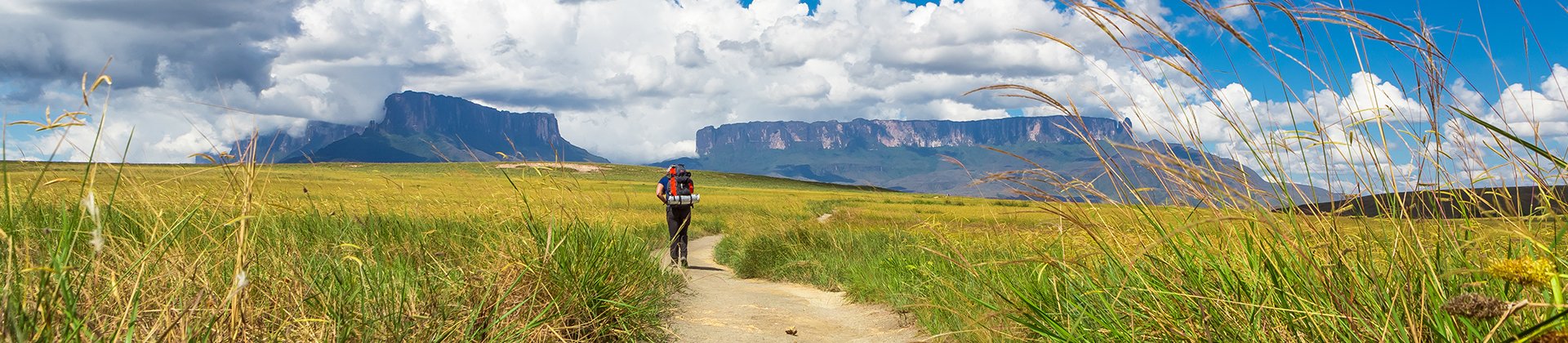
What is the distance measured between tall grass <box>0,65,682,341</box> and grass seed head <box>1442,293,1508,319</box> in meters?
1.97

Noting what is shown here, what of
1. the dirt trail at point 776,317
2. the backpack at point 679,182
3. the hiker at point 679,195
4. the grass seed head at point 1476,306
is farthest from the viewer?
the backpack at point 679,182

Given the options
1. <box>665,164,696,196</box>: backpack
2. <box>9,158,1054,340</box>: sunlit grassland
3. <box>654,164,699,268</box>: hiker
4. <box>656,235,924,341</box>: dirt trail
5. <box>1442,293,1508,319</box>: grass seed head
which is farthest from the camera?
<box>665,164,696,196</box>: backpack

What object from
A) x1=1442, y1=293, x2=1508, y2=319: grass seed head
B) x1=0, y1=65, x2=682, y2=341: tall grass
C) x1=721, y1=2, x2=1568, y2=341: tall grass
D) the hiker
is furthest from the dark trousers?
x1=1442, y1=293, x2=1508, y2=319: grass seed head

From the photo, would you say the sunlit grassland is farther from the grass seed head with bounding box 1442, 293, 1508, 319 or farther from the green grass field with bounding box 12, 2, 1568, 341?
the grass seed head with bounding box 1442, 293, 1508, 319

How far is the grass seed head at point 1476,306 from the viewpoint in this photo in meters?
1.50

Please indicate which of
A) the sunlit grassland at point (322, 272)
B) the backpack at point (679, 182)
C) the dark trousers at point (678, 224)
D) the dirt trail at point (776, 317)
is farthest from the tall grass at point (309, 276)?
the backpack at point (679, 182)

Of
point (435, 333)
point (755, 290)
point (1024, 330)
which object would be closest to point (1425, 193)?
point (1024, 330)

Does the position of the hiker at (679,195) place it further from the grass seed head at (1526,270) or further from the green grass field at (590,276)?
the grass seed head at (1526,270)

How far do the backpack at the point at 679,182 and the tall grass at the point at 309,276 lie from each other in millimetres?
5458

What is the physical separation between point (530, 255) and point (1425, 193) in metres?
3.55

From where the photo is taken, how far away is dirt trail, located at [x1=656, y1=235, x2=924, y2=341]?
5.80m

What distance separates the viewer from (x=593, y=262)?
4668 millimetres

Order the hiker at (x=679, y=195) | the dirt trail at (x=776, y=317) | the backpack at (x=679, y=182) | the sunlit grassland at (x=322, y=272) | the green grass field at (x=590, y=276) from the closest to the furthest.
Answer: the green grass field at (x=590, y=276)
the sunlit grassland at (x=322, y=272)
the dirt trail at (x=776, y=317)
the hiker at (x=679, y=195)
the backpack at (x=679, y=182)

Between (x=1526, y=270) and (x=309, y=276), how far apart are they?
Result: 3954mm
